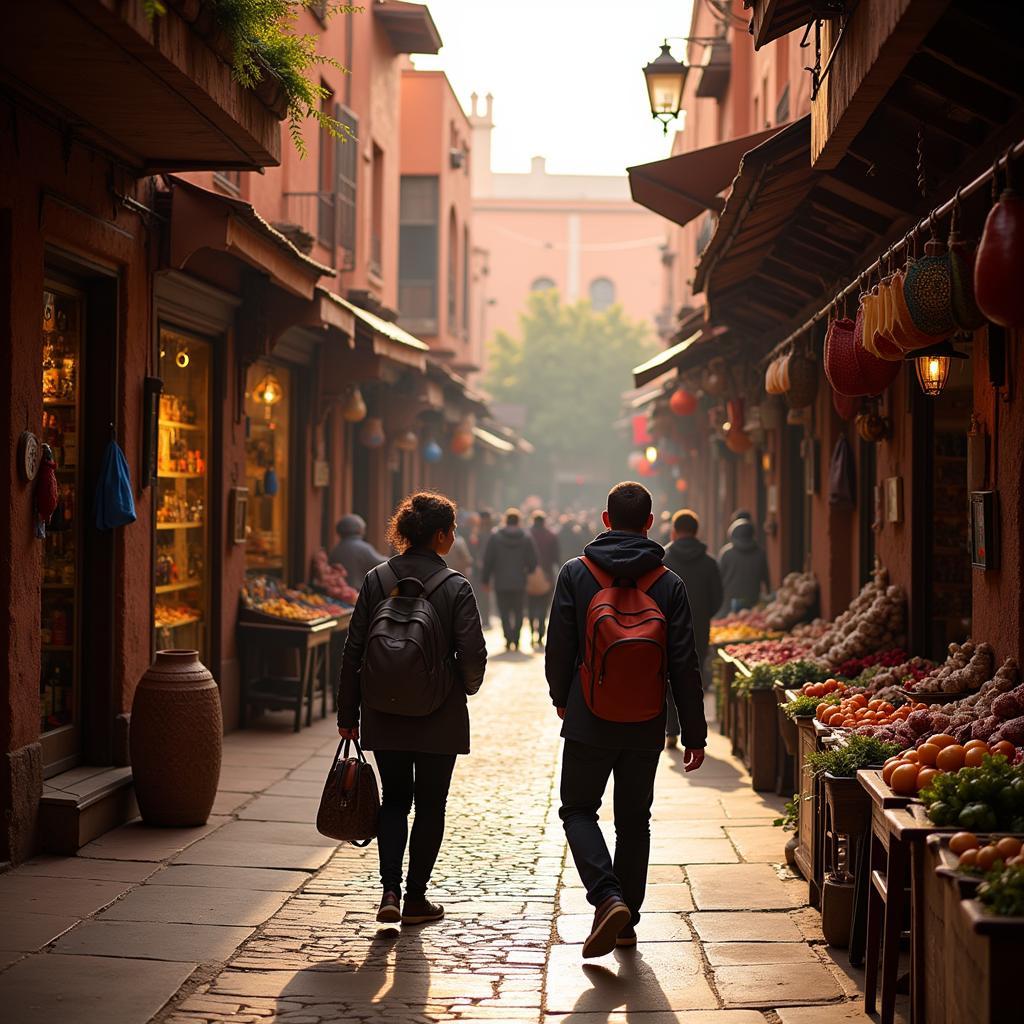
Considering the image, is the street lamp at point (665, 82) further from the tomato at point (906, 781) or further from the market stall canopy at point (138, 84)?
the tomato at point (906, 781)

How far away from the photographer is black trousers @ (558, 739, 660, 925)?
21.2 ft

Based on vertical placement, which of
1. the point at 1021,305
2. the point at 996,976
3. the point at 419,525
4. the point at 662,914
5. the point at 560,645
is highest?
the point at 1021,305

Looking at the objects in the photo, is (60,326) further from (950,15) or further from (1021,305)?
(1021,305)

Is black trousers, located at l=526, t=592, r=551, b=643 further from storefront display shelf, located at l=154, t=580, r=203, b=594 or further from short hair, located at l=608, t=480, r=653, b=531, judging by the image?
short hair, located at l=608, t=480, r=653, b=531

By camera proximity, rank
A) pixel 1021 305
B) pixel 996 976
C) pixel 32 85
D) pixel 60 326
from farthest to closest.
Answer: pixel 60 326, pixel 32 85, pixel 1021 305, pixel 996 976

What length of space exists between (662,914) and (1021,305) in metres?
3.70

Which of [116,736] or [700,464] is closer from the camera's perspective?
[116,736]

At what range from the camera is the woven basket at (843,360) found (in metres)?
7.78

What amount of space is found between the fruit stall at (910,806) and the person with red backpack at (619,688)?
792 mm

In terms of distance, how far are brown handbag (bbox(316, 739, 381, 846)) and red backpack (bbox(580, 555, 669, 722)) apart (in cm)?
112

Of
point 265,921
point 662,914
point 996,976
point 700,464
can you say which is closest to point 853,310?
point 662,914

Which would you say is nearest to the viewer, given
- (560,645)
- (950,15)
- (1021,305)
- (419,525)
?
(1021,305)

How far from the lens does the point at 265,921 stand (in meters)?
6.92

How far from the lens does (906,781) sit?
18.4 ft
